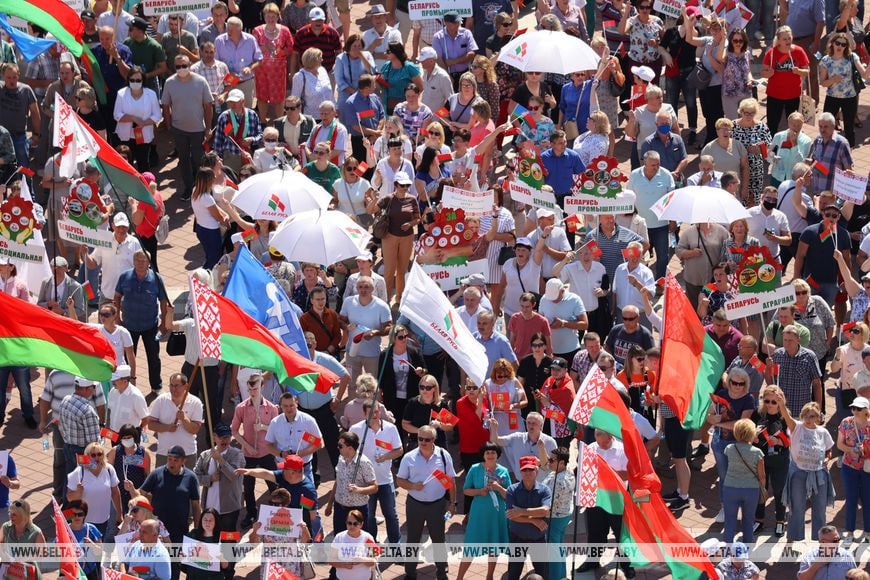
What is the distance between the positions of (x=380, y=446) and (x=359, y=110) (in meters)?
6.49

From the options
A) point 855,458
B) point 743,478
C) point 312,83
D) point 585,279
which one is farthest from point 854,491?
point 312,83

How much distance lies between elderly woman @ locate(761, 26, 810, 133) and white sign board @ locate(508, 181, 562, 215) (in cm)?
439

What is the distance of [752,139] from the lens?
26344mm

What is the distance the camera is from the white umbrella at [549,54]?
26.8 metres

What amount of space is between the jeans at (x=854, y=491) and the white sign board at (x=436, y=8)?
9069 millimetres

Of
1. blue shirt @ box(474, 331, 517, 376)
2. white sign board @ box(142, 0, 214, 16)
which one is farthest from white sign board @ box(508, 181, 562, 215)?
white sign board @ box(142, 0, 214, 16)

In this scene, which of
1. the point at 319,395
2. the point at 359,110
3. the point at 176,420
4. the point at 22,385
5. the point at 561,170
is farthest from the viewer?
the point at 359,110

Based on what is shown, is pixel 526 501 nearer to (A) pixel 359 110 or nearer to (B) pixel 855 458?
(B) pixel 855 458

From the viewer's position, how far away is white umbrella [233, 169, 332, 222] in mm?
24406

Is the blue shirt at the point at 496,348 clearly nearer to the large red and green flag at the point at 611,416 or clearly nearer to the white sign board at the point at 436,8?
the large red and green flag at the point at 611,416

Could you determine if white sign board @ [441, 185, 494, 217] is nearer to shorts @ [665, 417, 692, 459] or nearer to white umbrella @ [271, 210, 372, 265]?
white umbrella @ [271, 210, 372, 265]

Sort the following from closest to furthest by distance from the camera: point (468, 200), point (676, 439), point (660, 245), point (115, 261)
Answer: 1. point (676, 439)
2. point (468, 200)
3. point (115, 261)
4. point (660, 245)

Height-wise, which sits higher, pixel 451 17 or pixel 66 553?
pixel 451 17

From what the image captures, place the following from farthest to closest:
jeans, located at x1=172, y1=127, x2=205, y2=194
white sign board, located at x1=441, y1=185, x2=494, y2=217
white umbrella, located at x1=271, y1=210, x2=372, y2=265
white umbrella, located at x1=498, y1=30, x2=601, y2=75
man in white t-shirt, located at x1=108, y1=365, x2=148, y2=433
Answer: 1. jeans, located at x1=172, y1=127, x2=205, y2=194
2. white umbrella, located at x1=498, y1=30, x2=601, y2=75
3. white sign board, located at x1=441, y1=185, x2=494, y2=217
4. white umbrella, located at x1=271, y1=210, x2=372, y2=265
5. man in white t-shirt, located at x1=108, y1=365, x2=148, y2=433
